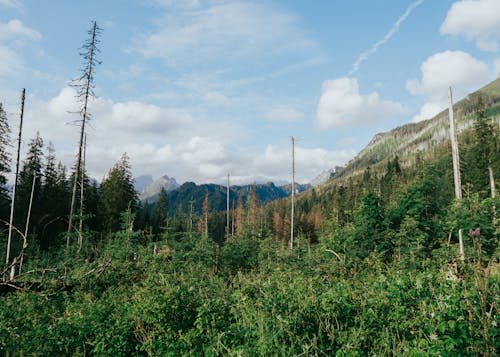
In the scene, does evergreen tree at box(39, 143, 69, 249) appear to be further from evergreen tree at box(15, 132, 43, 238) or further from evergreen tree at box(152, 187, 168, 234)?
evergreen tree at box(152, 187, 168, 234)

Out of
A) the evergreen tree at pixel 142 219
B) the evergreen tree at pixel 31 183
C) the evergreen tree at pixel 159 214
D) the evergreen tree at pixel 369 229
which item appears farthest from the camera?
the evergreen tree at pixel 159 214

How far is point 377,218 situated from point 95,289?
12.3 meters

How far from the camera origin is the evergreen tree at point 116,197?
39878 millimetres

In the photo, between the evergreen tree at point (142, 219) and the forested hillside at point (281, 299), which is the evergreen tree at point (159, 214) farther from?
the forested hillside at point (281, 299)

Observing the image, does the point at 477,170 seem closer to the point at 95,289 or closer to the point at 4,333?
the point at 95,289

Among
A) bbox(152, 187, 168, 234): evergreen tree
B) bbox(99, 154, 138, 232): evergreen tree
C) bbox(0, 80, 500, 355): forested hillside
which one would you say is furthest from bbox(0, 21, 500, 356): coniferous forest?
bbox(152, 187, 168, 234): evergreen tree

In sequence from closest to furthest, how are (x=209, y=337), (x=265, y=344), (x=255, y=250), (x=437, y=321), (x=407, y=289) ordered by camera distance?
(x=265, y=344), (x=437, y=321), (x=209, y=337), (x=407, y=289), (x=255, y=250)

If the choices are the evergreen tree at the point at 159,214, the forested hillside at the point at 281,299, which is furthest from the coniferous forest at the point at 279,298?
the evergreen tree at the point at 159,214

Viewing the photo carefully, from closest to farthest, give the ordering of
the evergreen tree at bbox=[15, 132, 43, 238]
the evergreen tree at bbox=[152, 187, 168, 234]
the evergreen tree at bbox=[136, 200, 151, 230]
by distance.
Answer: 1. the evergreen tree at bbox=[15, 132, 43, 238]
2. the evergreen tree at bbox=[136, 200, 151, 230]
3. the evergreen tree at bbox=[152, 187, 168, 234]

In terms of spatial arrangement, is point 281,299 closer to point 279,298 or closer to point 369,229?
point 279,298

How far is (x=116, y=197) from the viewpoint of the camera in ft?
134

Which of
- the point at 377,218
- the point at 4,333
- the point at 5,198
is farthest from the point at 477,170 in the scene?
the point at 5,198

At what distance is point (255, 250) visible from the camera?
14891 millimetres

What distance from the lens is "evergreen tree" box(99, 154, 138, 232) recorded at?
39.9 metres
